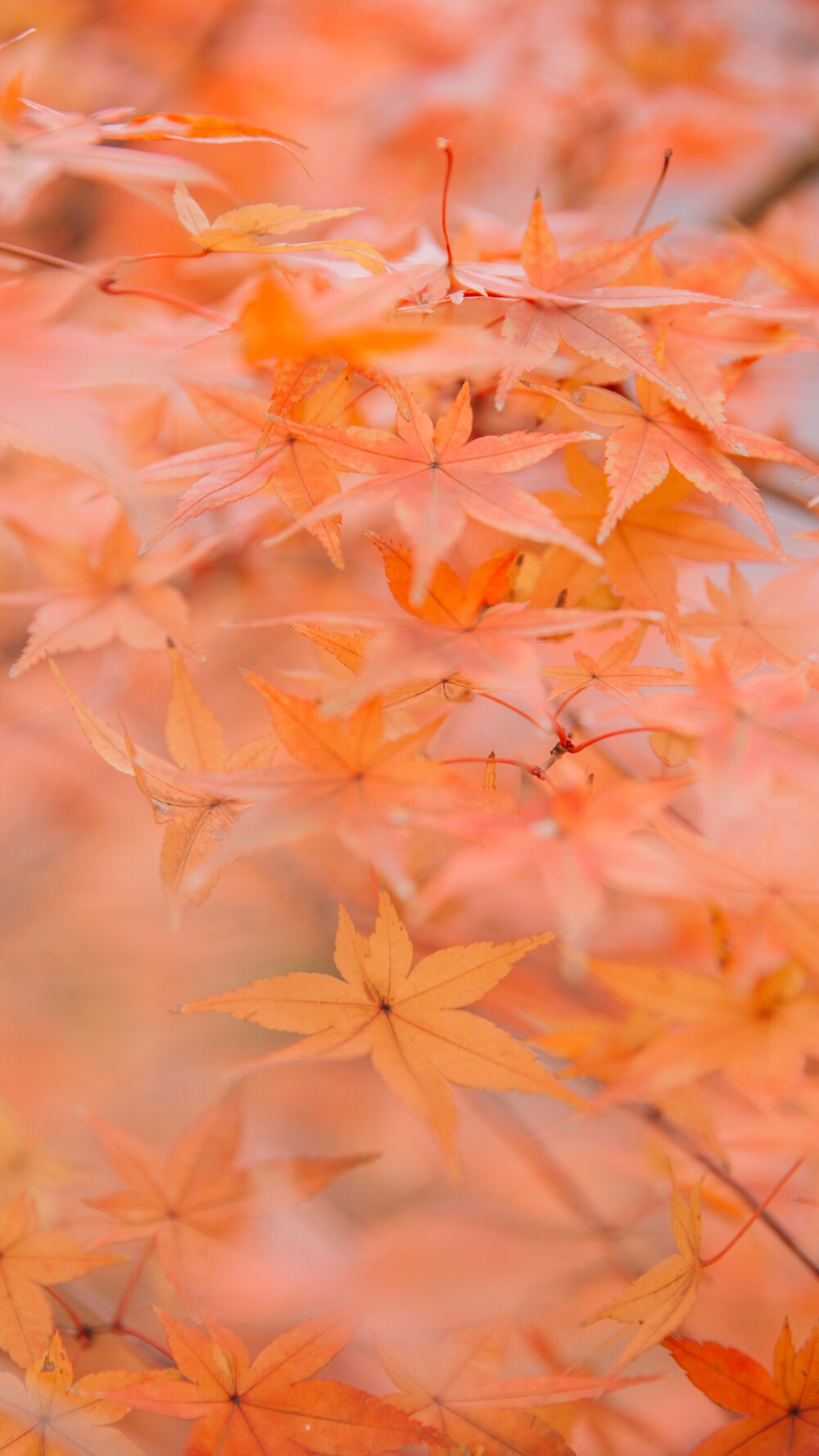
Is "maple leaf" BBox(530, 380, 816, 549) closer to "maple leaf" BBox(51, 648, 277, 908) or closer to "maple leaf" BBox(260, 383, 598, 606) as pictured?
"maple leaf" BBox(260, 383, 598, 606)

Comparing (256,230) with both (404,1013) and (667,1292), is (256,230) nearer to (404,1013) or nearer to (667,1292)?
(404,1013)

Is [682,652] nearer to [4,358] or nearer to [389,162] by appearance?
[4,358]

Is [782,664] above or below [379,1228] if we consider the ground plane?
above

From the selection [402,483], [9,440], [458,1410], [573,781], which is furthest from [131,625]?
[458,1410]

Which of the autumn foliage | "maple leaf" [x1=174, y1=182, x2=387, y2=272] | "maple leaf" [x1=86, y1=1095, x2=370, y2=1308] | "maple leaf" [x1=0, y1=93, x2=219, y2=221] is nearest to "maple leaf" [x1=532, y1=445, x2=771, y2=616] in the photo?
the autumn foliage

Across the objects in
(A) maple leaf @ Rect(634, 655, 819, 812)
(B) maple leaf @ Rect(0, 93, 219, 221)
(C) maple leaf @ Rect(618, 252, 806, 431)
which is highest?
(B) maple leaf @ Rect(0, 93, 219, 221)

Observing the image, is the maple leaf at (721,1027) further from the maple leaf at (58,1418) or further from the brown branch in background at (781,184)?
the brown branch in background at (781,184)
